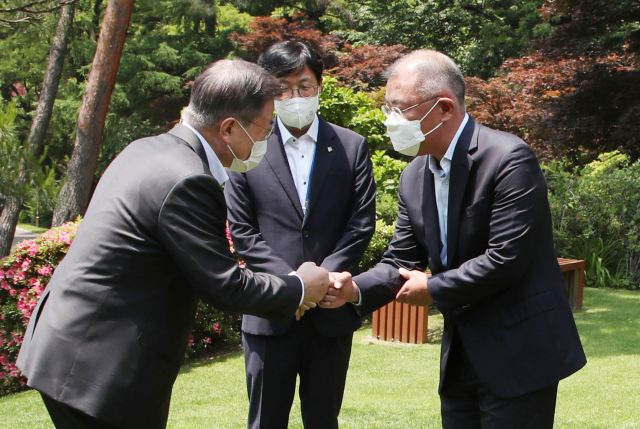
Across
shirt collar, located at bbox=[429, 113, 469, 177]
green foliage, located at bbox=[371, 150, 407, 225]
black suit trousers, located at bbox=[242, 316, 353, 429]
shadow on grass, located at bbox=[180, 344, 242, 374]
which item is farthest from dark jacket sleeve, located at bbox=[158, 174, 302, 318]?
green foliage, located at bbox=[371, 150, 407, 225]

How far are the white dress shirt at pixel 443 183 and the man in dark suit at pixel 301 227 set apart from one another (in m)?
0.85

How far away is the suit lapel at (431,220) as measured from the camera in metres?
3.44

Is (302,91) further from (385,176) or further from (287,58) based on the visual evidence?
(385,176)

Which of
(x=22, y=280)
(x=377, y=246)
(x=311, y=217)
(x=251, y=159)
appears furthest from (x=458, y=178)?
(x=377, y=246)

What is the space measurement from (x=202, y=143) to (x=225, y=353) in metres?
6.94

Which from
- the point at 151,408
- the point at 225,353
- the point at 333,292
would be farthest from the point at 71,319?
the point at 225,353

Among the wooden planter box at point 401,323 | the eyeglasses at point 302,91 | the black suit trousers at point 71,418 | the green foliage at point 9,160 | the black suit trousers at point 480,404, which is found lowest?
the wooden planter box at point 401,323

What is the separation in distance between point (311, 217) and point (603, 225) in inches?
462

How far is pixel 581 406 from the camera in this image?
22.5 feet

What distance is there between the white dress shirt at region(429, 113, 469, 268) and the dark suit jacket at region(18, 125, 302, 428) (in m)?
0.94

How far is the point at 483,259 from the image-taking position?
3.19 m

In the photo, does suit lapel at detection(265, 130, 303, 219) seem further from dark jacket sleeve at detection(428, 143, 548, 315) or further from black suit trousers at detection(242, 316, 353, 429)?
dark jacket sleeve at detection(428, 143, 548, 315)

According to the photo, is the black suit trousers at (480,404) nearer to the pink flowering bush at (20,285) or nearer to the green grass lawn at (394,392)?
the green grass lawn at (394,392)

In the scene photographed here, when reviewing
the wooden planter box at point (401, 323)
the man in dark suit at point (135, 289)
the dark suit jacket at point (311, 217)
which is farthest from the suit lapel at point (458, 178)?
the wooden planter box at point (401, 323)
